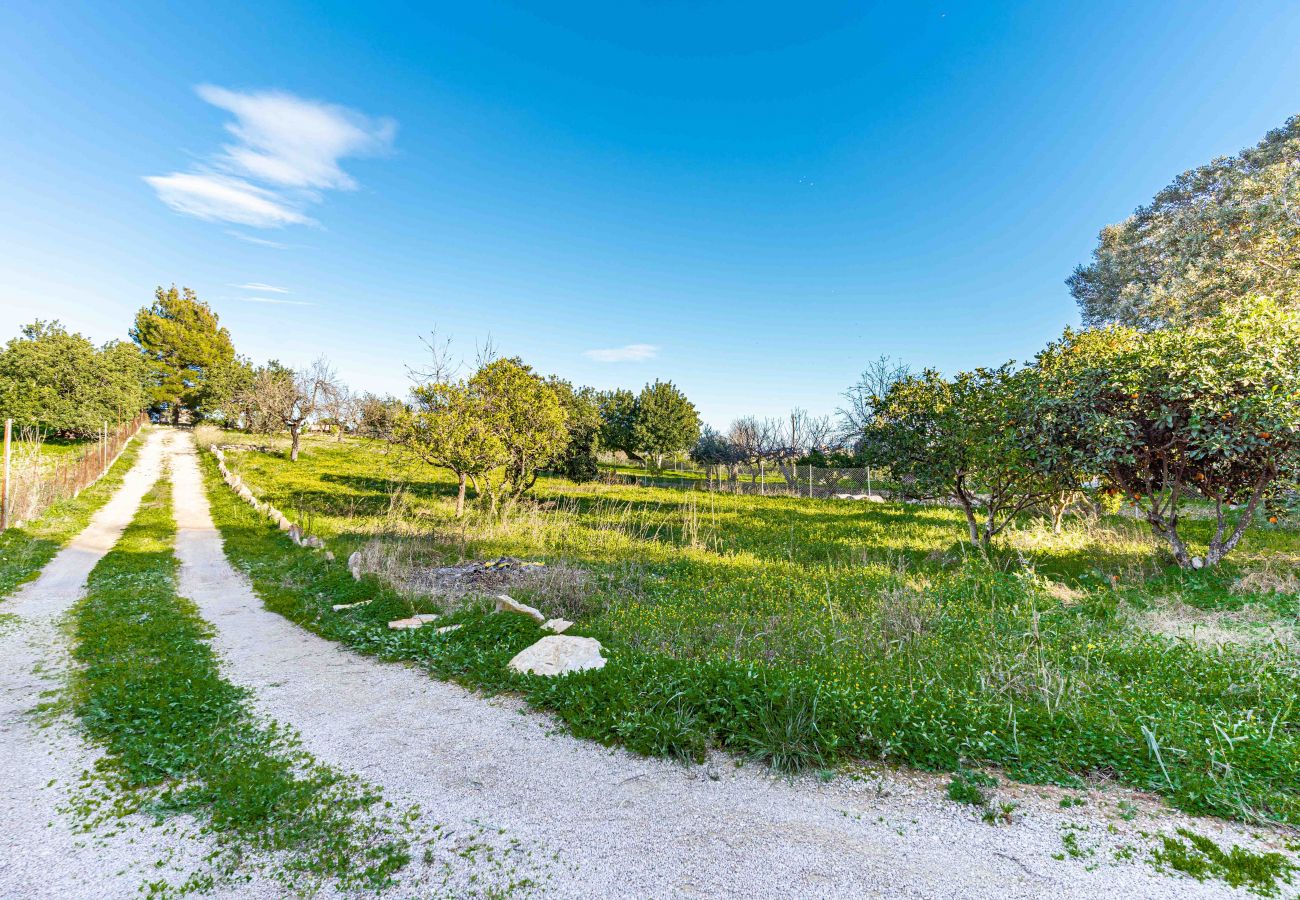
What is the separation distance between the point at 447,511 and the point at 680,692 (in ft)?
43.3

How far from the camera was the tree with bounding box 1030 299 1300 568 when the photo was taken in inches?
282

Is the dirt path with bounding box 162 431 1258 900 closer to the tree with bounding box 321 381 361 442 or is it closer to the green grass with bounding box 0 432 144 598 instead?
the green grass with bounding box 0 432 144 598

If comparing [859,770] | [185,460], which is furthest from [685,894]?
[185,460]

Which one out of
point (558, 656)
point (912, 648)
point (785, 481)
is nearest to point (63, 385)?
point (558, 656)

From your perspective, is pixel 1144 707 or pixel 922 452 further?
pixel 922 452

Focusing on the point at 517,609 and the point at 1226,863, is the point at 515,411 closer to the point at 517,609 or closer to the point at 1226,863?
the point at 517,609

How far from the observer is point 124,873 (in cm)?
265

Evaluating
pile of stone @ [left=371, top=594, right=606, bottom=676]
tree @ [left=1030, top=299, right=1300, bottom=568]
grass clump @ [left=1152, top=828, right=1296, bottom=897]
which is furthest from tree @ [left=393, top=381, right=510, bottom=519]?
grass clump @ [left=1152, top=828, right=1296, bottom=897]

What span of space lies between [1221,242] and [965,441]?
15.4 m

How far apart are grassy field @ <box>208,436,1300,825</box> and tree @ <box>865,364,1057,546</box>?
1.26m

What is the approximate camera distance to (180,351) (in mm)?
40344

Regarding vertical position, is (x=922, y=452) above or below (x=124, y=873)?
above

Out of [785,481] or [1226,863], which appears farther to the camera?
[785,481]

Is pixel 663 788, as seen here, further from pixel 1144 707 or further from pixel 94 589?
pixel 94 589
